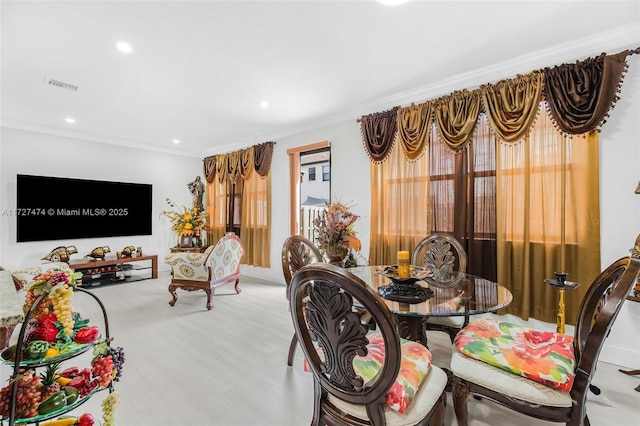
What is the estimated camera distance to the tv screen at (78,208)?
445 centimetres

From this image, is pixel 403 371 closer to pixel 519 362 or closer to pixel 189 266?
pixel 519 362

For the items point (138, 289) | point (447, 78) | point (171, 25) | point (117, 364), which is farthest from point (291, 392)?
point (138, 289)

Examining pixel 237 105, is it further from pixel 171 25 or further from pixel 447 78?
pixel 447 78

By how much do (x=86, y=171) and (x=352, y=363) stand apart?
19.6ft

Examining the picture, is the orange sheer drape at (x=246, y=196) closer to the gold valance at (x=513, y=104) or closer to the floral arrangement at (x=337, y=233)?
the floral arrangement at (x=337, y=233)

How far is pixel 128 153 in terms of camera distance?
562 cm

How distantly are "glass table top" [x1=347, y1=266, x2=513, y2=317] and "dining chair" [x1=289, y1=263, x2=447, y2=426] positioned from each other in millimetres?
316

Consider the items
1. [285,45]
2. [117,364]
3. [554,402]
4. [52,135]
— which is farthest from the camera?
[52,135]

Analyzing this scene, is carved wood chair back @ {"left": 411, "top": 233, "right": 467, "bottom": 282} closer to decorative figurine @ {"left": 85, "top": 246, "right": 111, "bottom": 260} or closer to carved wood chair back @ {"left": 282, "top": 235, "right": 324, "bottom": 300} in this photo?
carved wood chair back @ {"left": 282, "top": 235, "right": 324, "bottom": 300}

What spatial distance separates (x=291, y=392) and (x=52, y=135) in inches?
221

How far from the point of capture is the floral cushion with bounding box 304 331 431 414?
1108mm

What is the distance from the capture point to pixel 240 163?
5719mm

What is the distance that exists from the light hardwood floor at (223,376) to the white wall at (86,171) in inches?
79.1

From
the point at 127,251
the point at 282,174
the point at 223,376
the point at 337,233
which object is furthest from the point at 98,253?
the point at 337,233
